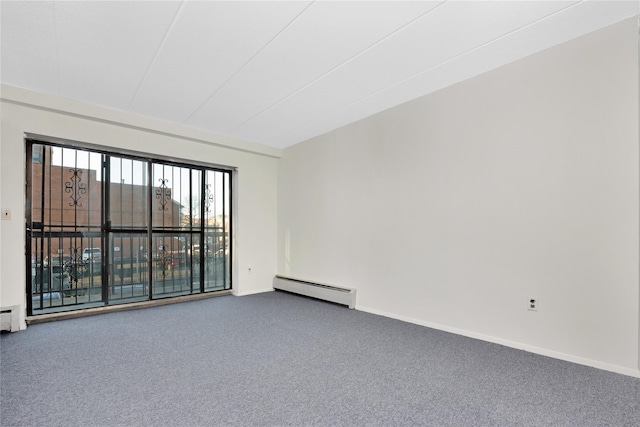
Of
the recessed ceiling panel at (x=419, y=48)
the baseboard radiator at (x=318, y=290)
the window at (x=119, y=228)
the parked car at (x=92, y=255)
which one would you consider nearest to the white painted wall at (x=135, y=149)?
the window at (x=119, y=228)

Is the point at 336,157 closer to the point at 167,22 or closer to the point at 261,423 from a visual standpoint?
the point at 167,22

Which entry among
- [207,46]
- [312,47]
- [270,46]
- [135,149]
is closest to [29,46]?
[207,46]

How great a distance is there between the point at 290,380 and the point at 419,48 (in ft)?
8.78

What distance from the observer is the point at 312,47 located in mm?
2389

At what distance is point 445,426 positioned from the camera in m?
1.58

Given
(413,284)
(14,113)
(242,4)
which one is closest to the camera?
(242,4)

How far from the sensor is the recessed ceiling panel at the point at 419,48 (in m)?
2.03

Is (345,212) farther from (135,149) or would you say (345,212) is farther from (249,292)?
(135,149)

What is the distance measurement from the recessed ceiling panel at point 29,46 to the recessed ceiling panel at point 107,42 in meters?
0.06

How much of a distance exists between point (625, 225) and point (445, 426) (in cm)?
192

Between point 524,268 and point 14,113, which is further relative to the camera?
point 14,113

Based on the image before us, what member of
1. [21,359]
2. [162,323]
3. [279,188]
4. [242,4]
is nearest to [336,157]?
[279,188]

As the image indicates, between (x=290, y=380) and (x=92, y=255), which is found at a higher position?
(x=92, y=255)

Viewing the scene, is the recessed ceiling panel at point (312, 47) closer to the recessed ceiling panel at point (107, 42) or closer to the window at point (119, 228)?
the recessed ceiling panel at point (107, 42)
